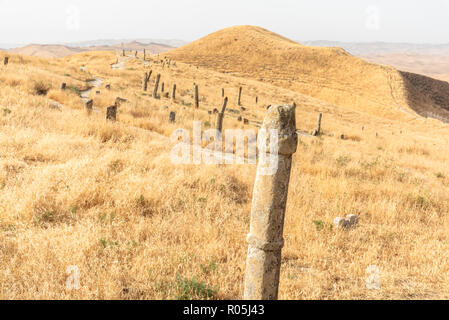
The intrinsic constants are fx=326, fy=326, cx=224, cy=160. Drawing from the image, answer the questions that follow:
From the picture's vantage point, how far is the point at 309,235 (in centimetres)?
564

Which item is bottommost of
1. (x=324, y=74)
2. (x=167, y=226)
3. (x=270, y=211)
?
(x=167, y=226)

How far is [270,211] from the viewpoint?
9.96 ft

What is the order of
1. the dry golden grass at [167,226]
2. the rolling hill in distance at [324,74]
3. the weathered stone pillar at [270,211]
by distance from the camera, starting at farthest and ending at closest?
the rolling hill in distance at [324,74]
the dry golden grass at [167,226]
the weathered stone pillar at [270,211]

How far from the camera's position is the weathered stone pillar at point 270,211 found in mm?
2979

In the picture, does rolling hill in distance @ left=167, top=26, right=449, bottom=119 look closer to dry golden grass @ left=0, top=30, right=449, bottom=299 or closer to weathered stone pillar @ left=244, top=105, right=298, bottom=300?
dry golden grass @ left=0, top=30, right=449, bottom=299

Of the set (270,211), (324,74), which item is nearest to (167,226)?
(270,211)

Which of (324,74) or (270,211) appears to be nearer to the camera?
(270,211)

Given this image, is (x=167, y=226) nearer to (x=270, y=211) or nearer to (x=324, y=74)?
(x=270, y=211)

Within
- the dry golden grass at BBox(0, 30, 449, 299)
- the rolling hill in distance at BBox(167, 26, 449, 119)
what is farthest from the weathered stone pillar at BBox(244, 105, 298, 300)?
the rolling hill in distance at BBox(167, 26, 449, 119)

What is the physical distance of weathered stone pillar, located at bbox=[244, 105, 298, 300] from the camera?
298 cm

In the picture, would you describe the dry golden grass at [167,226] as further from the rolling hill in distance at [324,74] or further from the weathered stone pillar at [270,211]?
the rolling hill in distance at [324,74]

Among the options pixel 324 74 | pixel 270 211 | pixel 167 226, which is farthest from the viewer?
pixel 324 74

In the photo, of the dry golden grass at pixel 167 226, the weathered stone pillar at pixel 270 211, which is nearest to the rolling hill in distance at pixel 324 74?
the dry golden grass at pixel 167 226
